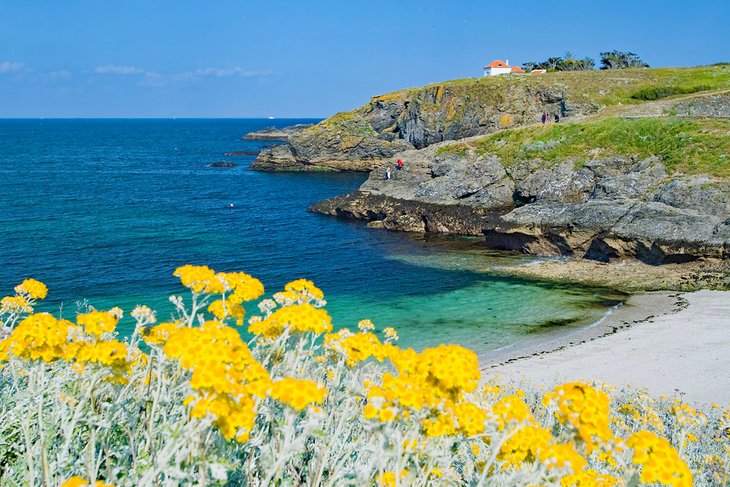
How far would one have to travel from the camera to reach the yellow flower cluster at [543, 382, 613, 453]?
333 cm

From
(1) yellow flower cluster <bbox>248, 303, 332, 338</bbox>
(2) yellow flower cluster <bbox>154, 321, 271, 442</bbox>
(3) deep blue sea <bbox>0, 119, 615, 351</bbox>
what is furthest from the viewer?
(3) deep blue sea <bbox>0, 119, 615, 351</bbox>

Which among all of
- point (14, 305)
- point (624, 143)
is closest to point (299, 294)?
point (14, 305)

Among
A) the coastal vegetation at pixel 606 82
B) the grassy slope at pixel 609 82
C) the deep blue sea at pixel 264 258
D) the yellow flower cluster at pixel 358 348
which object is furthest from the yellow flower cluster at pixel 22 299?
the grassy slope at pixel 609 82

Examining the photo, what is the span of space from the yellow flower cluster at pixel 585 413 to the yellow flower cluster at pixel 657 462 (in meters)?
0.19

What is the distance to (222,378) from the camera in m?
2.87

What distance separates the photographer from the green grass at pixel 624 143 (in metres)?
33.4

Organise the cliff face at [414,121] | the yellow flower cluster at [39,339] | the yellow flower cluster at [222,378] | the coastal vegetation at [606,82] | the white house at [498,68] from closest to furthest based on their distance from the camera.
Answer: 1. the yellow flower cluster at [222,378]
2. the yellow flower cluster at [39,339]
3. the coastal vegetation at [606,82]
4. the cliff face at [414,121]
5. the white house at [498,68]

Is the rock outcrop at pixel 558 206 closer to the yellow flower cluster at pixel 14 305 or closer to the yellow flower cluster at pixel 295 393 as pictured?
the yellow flower cluster at pixel 14 305

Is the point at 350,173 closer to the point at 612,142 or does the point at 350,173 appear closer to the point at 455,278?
the point at 612,142

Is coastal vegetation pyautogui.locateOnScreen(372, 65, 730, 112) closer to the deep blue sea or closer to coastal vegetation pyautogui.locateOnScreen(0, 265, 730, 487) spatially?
the deep blue sea

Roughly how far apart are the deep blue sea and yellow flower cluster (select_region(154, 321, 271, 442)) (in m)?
5.99

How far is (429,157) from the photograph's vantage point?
1927 inches

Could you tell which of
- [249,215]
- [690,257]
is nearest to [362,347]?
[690,257]

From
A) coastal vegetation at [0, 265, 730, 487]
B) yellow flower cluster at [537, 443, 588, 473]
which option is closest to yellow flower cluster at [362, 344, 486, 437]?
coastal vegetation at [0, 265, 730, 487]
